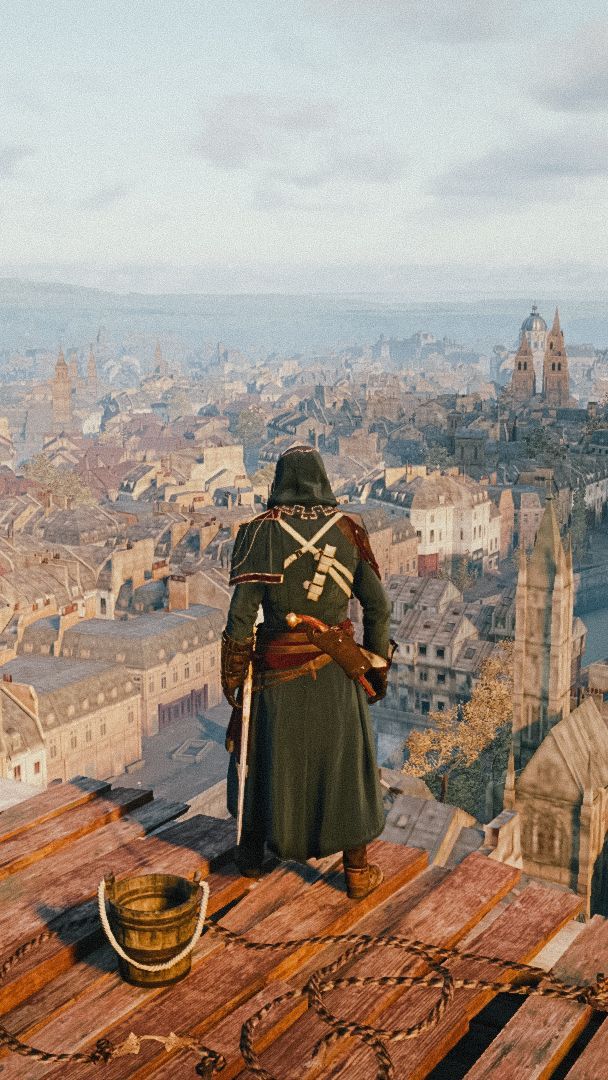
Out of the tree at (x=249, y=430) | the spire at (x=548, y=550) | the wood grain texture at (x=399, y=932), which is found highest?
the wood grain texture at (x=399, y=932)

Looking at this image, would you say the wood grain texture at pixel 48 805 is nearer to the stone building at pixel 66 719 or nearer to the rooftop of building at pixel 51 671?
the stone building at pixel 66 719

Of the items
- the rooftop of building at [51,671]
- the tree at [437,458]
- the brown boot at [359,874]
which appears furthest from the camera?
the tree at [437,458]

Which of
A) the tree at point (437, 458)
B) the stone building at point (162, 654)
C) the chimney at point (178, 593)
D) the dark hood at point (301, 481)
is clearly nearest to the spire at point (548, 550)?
the dark hood at point (301, 481)

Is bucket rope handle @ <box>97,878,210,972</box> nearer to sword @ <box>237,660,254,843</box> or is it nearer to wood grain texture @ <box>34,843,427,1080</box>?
wood grain texture @ <box>34,843,427,1080</box>

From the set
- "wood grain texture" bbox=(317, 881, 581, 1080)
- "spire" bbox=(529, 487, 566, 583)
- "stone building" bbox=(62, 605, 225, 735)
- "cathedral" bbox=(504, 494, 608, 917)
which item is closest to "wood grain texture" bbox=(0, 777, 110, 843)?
"wood grain texture" bbox=(317, 881, 581, 1080)

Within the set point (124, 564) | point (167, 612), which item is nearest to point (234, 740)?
point (167, 612)

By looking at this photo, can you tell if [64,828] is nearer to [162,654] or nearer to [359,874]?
[359,874]
